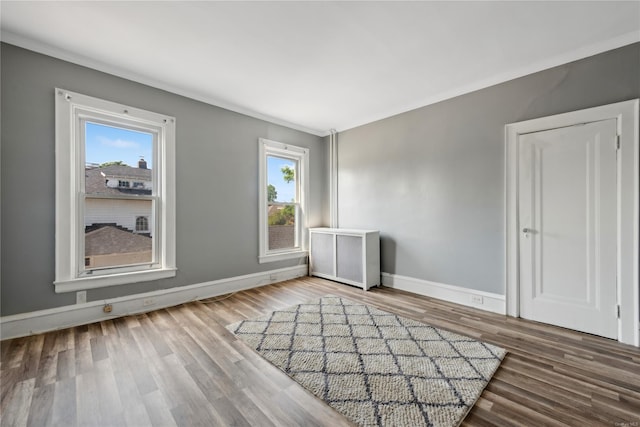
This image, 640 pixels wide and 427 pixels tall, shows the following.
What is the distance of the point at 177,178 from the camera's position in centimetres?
321

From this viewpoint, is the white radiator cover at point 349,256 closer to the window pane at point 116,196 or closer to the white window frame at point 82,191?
the white window frame at point 82,191

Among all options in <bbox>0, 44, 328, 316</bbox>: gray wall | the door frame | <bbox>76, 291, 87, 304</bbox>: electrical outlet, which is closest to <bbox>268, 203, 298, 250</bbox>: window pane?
<bbox>0, 44, 328, 316</bbox>: gray wall

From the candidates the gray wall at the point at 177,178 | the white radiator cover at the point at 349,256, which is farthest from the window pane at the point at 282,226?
the white radiator cover at the point at 349,256

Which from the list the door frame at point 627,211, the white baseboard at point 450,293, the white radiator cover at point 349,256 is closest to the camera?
the door frame at point 627,211

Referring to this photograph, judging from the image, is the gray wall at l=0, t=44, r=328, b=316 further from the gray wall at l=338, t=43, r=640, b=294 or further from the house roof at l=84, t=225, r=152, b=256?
the gray wall at l=338, t=43, r=640, b=294

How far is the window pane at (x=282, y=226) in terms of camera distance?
4.28 m

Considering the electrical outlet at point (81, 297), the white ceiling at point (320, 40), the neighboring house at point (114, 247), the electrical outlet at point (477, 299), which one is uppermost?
the white ceiling at point (320, 40)

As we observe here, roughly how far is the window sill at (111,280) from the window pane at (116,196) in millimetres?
149

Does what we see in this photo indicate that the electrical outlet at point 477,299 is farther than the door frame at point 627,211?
Yes

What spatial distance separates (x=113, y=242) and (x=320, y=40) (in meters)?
2.89

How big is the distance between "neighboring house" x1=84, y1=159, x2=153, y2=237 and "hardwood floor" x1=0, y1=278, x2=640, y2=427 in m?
1.01

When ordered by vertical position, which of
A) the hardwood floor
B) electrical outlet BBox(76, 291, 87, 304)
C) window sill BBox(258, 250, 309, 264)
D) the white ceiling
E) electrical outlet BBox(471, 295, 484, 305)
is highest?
the white ceiling

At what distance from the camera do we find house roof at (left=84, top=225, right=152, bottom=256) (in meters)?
2.71

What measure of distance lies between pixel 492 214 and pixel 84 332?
13.9ft
